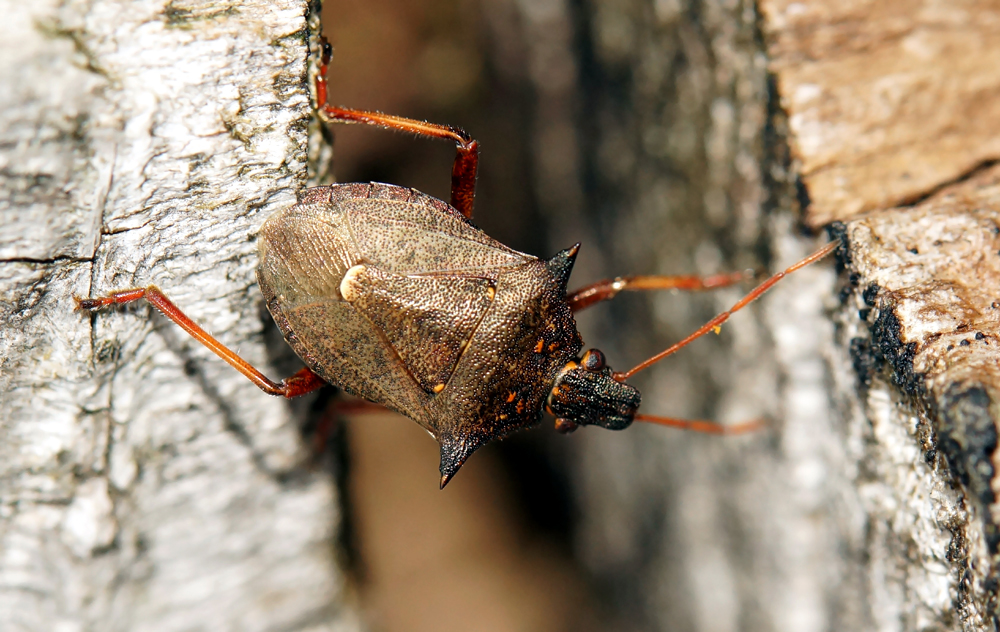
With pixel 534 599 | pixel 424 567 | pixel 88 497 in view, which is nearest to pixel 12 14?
pixel 88 497

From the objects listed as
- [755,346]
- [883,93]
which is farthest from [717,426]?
[883,93]

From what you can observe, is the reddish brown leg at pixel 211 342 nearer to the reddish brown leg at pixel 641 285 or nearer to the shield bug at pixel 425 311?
the shield bug at pixel 425 311

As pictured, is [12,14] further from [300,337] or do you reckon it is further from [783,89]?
[783,89]

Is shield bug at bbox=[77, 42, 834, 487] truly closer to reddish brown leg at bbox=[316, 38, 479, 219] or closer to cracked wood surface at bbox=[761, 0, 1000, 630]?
reddish brown leg at bbox=[316, 38, 479, 219]

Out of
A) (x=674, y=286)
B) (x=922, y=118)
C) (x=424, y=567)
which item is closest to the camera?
(x=922, y=118)

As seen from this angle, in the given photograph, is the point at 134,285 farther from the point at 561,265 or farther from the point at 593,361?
the point at 593,361

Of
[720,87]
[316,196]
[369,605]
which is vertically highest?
[720,87]

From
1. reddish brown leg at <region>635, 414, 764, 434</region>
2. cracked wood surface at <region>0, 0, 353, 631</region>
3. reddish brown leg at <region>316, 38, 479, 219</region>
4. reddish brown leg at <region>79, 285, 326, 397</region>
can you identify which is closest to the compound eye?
reddish brown leg at <region>635, 414, 764, 434</region>
